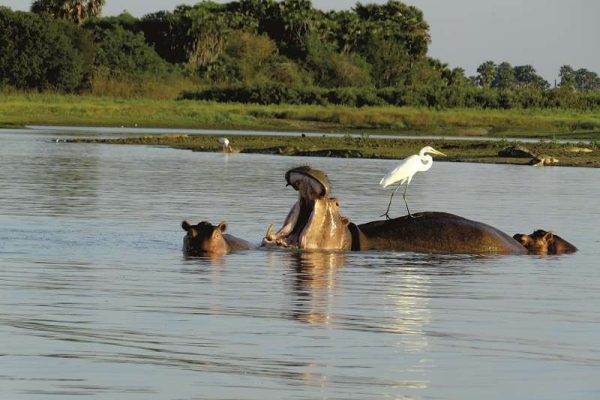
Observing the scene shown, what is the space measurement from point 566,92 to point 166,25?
77.2 ft

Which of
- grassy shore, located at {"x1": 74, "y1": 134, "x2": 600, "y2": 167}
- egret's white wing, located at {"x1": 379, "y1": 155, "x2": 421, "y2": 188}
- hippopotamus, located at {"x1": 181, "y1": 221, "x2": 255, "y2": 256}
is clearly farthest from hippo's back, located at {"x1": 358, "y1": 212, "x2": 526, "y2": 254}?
grassy shore, located at {"x1": 74, "y1": 134, "x2": 600, "y2": 167}

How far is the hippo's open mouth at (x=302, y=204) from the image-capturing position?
10.9m

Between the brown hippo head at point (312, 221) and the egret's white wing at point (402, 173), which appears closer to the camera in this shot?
the brown hippo head at point (312, 221)

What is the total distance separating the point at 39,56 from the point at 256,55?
1534 centimetres

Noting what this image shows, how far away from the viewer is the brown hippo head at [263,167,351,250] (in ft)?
36.1

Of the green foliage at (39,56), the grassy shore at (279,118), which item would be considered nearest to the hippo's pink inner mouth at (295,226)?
the grassy shore at (279,118)

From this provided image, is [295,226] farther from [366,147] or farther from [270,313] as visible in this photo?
[366,147]

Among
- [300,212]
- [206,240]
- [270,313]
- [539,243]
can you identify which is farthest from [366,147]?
[270,313]

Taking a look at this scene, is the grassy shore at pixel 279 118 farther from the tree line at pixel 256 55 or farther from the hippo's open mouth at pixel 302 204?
the hippo's open mouth at pixel 302 204

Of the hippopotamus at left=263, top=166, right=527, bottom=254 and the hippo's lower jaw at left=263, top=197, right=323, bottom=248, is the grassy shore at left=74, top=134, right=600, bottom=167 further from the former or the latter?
the hippo's lower jaw at left=263, top=197, right=323, bottom=248

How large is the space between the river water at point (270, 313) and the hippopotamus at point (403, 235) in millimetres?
146

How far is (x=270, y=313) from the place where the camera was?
8.75m

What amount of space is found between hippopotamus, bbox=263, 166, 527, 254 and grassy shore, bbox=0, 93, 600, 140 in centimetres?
3720

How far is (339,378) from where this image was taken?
21.7 ft
